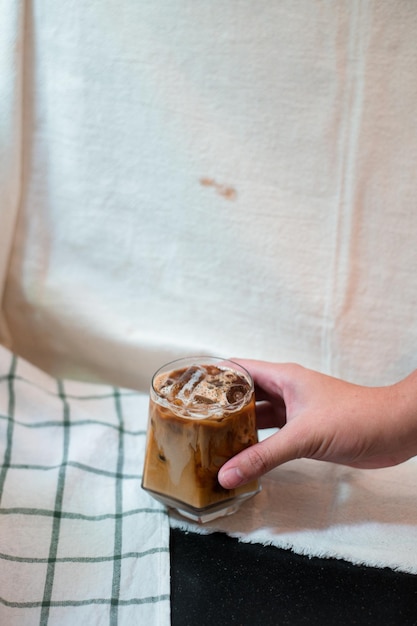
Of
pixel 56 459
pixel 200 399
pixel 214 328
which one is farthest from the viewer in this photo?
pixel 214 328

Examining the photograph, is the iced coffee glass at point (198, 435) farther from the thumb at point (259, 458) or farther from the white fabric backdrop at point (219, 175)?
the white fabric backdrop at point (219, 175)

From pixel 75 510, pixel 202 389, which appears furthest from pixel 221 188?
pixel 75 510

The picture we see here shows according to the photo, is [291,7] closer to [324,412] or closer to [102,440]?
[324,412]

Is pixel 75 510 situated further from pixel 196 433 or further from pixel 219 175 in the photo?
pixel 219 175

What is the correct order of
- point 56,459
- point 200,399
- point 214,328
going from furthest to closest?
1. point 214,328
2. point 56,459
3. point 200,399

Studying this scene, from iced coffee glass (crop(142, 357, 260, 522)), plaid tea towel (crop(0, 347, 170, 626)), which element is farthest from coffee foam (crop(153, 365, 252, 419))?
plaid tea towel (crop(0, 347, 170, 626))

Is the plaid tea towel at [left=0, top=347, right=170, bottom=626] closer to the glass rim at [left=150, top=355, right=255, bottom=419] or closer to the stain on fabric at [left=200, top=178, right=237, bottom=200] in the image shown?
the glass rim at [left=150, top=355, right=255, bottom=419]

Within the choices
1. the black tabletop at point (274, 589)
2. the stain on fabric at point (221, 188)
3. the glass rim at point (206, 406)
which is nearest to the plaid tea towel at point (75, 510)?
the black tabletop at point (274, 589)

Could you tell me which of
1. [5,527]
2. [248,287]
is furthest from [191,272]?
[5,527]
